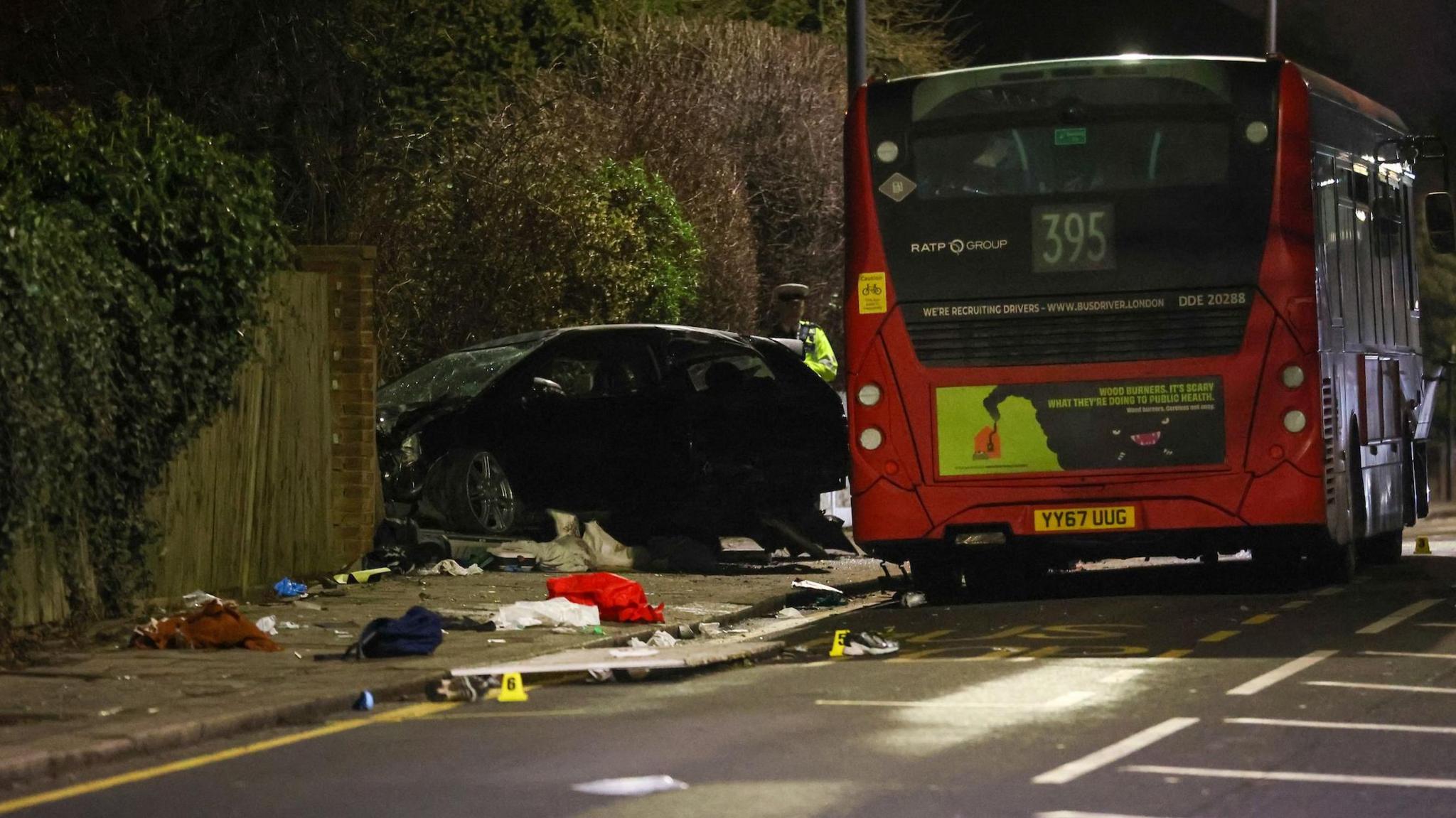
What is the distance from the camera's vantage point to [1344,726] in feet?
30.3

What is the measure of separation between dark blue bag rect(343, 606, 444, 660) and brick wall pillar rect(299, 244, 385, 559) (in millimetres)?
4093

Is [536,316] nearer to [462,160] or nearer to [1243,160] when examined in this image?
[462,160]

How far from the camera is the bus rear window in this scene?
14562 mm

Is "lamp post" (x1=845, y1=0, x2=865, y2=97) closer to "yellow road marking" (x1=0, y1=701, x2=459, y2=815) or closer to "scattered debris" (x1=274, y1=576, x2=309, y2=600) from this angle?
"scattered debris" (x1=274, y1=576, x2=309, y2=600)

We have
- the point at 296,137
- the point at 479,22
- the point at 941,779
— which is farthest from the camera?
the point at 479,22

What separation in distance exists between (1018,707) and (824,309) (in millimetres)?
25784

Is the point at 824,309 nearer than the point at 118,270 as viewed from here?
No

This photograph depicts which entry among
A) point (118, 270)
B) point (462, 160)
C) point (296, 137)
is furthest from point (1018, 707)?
point (462, 160)

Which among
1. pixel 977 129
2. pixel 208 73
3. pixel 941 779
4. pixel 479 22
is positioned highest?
pixel 479 22

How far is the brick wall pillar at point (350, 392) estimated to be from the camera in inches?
616

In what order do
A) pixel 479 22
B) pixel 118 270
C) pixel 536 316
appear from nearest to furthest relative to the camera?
pixel 118 270
pixel 536 316
pixel 479 22

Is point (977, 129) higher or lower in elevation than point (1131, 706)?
higher

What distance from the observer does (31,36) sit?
20.2m

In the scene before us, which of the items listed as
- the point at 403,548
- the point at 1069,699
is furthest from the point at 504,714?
the point at 403,548
